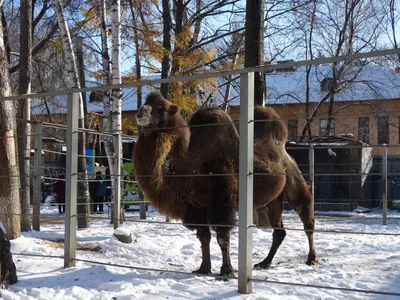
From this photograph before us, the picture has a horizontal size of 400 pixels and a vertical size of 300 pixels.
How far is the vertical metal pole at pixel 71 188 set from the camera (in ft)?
20.0

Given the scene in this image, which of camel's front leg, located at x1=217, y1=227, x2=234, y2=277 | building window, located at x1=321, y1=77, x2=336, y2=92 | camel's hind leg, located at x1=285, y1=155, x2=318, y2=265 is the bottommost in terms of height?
camel's front leg, located at x1=217, y1=227, x2=234, y2=277

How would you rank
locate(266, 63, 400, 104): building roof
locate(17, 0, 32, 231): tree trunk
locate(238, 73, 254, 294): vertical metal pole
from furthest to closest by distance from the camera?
locate(266, 63, 400, 104): building roof < locate(17, 0, 32, 231): tree trunk < locate(238, 73, 254, 294): vertical metal pole

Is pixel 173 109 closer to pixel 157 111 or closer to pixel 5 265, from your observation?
pixel 157 111

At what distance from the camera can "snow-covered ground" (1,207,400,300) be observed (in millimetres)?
5055

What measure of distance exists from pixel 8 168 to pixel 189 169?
2.72 m

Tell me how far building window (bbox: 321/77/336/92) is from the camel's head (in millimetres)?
23742

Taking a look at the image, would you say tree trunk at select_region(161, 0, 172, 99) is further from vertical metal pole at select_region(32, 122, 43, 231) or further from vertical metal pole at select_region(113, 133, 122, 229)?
vertical metal pole at select_region(32, 122, 43, 231)

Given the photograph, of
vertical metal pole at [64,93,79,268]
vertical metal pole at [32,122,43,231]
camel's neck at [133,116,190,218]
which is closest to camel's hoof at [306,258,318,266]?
camel's neck at [133,116,190,218]

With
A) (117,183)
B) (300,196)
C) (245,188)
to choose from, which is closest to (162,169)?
(245,188)

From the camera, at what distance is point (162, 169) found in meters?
5.99

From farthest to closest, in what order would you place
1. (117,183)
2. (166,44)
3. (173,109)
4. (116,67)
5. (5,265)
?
(166,44) → (116,67) → (117,183) → (173,109) → (5,265)

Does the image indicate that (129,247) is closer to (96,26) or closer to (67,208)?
(67,208)

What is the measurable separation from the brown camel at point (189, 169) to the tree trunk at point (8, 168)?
6.98ft

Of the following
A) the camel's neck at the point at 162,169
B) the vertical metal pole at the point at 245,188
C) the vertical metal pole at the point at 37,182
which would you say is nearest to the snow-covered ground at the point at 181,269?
the vertical metal pole at the point at 245,188
